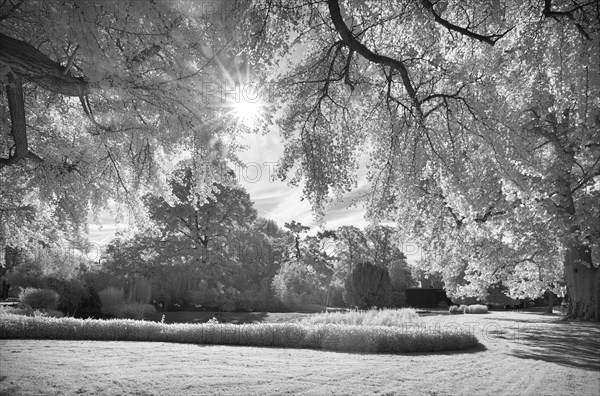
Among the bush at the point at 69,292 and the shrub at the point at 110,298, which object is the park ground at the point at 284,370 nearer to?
the shrub at the point at 110,298

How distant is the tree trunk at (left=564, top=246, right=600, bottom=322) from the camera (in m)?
17.7

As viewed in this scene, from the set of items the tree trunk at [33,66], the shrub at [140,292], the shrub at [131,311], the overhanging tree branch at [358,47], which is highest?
the overhanging tree branch at [358,47]

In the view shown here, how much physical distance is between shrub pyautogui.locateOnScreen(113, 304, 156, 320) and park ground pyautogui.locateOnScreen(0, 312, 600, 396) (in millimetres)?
8221

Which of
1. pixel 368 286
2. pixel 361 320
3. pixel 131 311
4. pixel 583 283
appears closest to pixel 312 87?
pixel 361 320

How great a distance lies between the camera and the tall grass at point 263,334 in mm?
10633

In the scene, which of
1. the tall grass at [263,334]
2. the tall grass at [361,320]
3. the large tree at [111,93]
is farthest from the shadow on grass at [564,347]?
the large tree at [111,93]

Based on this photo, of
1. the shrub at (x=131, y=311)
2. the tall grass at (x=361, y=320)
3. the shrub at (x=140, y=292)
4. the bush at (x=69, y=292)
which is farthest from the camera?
the shrub at (x=140, y=292)

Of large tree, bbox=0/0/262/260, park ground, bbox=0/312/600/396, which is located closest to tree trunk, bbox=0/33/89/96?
large tree, bbox=0/0/262/260

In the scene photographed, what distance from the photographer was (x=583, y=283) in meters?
17.9

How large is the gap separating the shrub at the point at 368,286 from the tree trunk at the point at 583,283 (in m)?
9.68

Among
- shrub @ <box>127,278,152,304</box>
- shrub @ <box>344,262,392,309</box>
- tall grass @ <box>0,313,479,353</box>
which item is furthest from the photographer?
shrub @ <box>344,262,392,309</box>

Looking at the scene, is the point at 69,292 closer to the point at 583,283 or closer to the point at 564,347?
the point at 564,347

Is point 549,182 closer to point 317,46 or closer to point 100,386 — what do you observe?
point 317,46

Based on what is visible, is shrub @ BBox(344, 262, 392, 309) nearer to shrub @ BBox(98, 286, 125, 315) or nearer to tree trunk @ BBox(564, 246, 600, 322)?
tree trunk @ BBox(564, 246, 600, 322)
